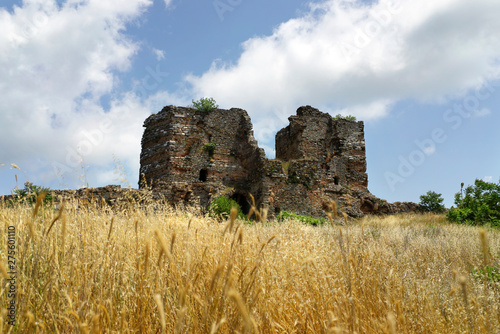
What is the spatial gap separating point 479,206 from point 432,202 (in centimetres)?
820

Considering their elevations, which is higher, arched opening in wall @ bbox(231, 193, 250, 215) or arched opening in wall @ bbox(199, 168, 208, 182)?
arched opening in wall @ bbox(199, 168, 208, 182)

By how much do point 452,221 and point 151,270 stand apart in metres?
14.5

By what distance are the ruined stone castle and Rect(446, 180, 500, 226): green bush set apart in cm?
540

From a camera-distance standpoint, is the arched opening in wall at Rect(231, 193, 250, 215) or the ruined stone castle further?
the arched opening in wall at Rect(231, 193, 250, 215)

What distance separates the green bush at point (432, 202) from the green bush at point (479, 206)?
266 inches

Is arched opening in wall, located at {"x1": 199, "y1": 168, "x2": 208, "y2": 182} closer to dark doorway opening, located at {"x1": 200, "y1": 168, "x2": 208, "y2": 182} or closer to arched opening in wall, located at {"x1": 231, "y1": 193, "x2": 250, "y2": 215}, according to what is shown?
dark doorway opening, located at {"x1": 200, "y1": 168, "x2": 208, "y2": 182}

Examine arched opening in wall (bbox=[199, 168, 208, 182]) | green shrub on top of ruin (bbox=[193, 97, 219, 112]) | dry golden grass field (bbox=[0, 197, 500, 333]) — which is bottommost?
dry golden grass field (bbox=[0, 197, 500, 333])

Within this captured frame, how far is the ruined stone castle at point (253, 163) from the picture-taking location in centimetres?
1623

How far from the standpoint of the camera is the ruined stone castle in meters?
16.2

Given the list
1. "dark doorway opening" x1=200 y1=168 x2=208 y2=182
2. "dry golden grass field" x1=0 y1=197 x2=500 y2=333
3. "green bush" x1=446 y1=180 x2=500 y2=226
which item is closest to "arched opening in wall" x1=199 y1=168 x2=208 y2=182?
"dark doorway opening" x1=200 y1=168 x2=208 y2=182

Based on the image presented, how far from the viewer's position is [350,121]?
21.1m

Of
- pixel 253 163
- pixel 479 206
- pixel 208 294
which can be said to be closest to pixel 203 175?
pixel 253 163

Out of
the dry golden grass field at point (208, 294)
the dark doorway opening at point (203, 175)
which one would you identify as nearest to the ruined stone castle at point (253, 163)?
the dark doorway opening at point (203, 175)

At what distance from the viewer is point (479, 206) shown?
42.0 ft
